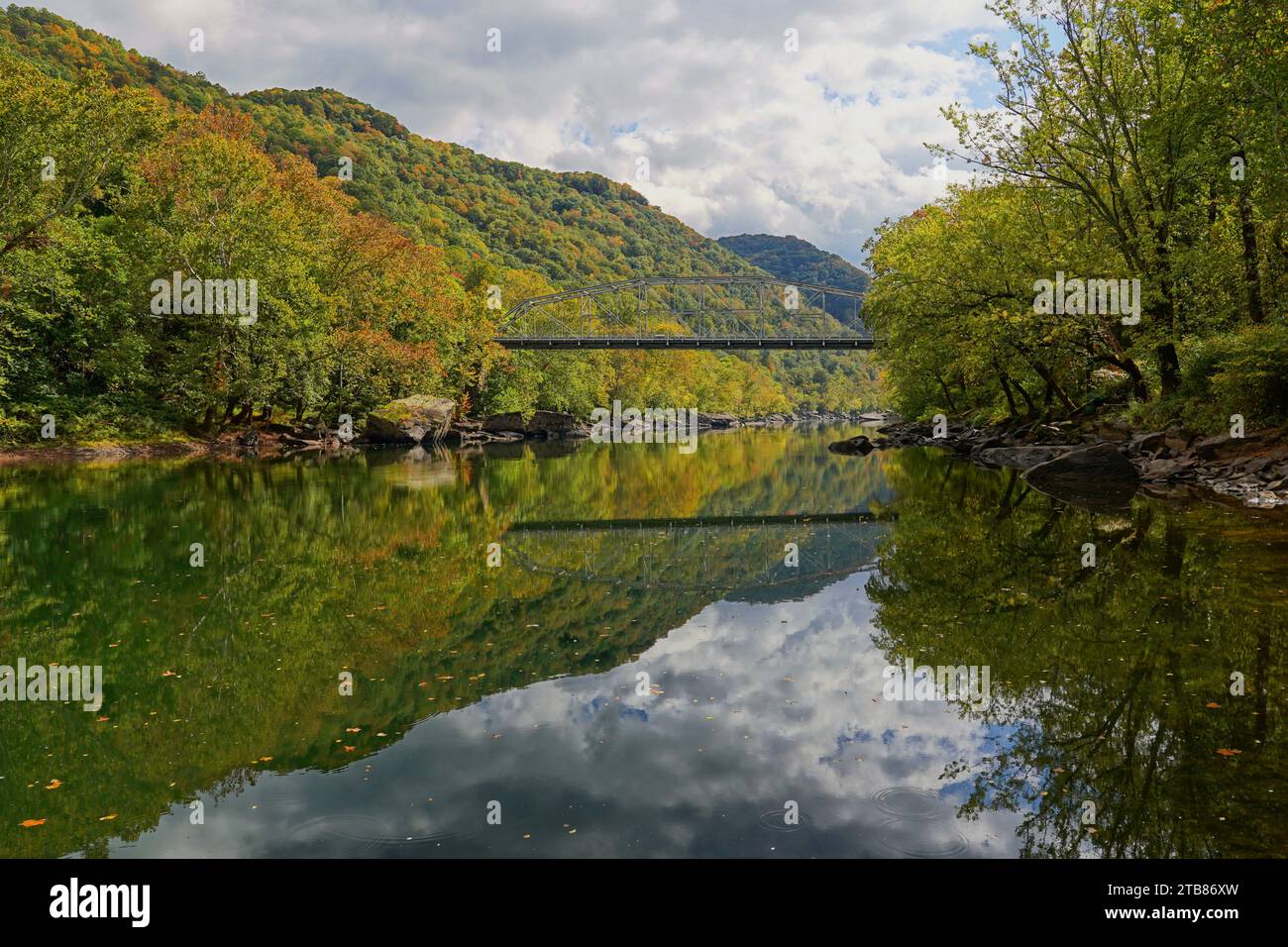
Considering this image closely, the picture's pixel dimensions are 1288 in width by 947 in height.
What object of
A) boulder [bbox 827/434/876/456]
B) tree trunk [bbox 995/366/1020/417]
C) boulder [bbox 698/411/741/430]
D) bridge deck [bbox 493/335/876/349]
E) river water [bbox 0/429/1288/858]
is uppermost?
bridge deck [bbox 493/335/876/349]

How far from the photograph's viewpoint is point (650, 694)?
23.8 ft

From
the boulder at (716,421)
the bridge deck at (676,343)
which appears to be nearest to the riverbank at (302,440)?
the bridge deck at (676,343)

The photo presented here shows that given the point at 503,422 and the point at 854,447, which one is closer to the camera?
the point at 854,447

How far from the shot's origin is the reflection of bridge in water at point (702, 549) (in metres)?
12.7

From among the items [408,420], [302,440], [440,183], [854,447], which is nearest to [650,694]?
[854,447]

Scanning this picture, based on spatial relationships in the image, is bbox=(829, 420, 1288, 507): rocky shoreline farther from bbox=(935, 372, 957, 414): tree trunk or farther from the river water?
bbox=(935, 372, 957, 414): tree trunk

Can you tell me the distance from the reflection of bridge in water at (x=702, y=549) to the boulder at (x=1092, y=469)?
22.2 feet

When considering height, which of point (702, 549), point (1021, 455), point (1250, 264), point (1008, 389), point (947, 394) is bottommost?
point (702, 549)

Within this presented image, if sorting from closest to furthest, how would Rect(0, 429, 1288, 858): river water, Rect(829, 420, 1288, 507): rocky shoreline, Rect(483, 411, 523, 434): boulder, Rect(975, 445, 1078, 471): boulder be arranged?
Rect(0, 429, 1288, 858): river water < Rect(829, 420, 1288, 507): rocky shoreline < Rect(975, 445, 1078, 471): boulder < Rect(483, 411, 523, 434): boulder

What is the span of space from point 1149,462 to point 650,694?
20749mm

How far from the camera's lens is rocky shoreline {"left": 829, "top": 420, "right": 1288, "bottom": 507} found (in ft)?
58.3

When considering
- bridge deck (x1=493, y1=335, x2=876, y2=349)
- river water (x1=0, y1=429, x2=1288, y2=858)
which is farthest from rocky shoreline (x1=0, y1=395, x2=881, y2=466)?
river water (x1=0, y1=429, x2=1288, y2=858)

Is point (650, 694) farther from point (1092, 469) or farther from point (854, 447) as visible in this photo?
point (854, 447)

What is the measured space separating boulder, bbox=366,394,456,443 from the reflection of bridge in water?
Result: 34770 millimetres
